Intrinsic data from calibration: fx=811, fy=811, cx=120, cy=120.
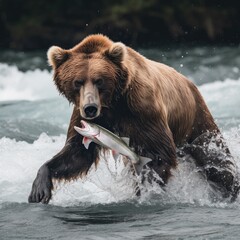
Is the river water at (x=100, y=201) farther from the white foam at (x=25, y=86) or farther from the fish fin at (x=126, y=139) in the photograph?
the white foam at (x=25, y=86)

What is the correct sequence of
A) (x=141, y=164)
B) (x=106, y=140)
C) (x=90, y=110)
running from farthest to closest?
(x=141, y=164), (x=106, y=140), (x=90, y=110)

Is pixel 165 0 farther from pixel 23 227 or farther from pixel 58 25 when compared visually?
pixel 23 227

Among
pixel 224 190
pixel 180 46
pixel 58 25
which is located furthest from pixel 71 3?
pixel 224 190

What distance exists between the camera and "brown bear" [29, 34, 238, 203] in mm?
6234

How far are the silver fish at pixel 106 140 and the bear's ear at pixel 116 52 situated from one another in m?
0.56

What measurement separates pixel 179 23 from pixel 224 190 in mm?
17884

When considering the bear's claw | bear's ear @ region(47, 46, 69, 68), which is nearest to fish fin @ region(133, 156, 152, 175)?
the bear's claw

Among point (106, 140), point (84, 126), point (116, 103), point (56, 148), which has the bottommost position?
point (106, 140)

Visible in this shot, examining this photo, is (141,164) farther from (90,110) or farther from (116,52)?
(116,52)

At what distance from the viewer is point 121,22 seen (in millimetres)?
24375

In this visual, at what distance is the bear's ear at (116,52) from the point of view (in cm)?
623

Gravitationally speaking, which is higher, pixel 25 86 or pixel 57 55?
pixel 25 86

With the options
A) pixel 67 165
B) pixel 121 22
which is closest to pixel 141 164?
pixel 67 165

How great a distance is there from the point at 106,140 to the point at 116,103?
41cm
